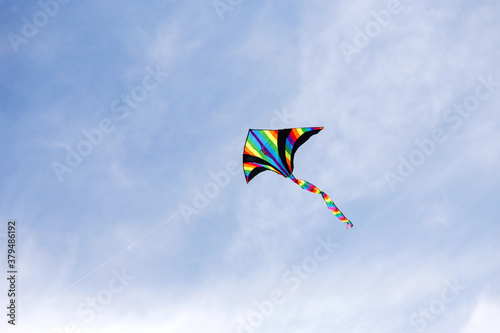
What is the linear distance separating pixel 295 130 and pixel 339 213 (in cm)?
348

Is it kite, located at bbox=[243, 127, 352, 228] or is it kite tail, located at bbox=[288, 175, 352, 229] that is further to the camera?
kite, located at bbox=[243, 127, 352, 228]

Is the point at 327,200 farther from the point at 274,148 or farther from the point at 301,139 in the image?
the point at 274,148

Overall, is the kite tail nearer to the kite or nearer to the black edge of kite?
the kite

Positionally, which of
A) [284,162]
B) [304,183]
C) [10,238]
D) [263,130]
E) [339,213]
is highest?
[10,238]

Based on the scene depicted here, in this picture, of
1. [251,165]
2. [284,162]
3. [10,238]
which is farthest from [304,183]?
[10,238]

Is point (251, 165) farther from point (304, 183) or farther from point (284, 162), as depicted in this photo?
point (304, 183)

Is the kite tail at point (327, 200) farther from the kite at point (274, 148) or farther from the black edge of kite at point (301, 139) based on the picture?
the black edge of kite at point (301, 139)

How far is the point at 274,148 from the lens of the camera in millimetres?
11719

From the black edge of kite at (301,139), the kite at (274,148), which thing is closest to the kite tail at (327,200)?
the kite at (274,148)

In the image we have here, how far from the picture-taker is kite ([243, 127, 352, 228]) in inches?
444

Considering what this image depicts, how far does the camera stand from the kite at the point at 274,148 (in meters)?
11.3

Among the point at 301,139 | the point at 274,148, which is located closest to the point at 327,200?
the point at 301,139

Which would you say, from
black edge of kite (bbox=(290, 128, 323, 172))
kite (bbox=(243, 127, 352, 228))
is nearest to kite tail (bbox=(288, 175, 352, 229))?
kite (bbox=(243, 127, 352, 228))

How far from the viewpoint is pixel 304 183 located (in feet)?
35.3
